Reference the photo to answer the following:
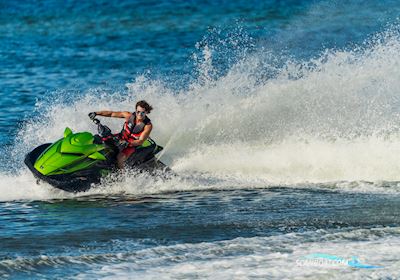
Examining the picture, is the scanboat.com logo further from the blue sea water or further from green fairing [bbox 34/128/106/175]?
green fairing [bbox 34/128/106/175]

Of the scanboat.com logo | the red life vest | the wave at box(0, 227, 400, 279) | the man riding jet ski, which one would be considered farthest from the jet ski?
the scanboat.com logo

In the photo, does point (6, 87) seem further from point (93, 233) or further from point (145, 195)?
point (93, 233)

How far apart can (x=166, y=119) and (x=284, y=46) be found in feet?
35.1

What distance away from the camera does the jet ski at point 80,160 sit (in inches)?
505

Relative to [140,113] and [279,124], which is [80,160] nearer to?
[140,113]

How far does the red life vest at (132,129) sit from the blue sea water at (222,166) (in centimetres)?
62

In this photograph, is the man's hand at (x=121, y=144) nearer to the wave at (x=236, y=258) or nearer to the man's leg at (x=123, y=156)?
the man's leg at (x=123, y=156)

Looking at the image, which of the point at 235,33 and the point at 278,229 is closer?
the point at 278,229

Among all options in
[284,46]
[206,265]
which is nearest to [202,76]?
[284,46]

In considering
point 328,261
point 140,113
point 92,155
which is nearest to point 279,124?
point 140,113

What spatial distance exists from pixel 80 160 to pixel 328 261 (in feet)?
15.0

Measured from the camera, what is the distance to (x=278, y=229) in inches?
437

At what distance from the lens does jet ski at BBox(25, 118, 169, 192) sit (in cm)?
1283

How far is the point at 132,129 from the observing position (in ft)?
44.9
